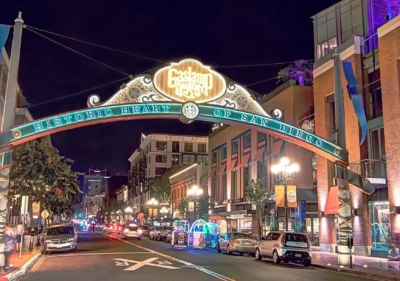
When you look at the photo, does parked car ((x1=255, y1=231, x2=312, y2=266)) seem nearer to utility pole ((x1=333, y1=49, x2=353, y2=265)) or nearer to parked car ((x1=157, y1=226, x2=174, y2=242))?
utility pole ((x1=333, y1=49, x2=353, y2=265))

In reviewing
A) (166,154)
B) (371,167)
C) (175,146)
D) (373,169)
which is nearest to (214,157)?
(371,167)

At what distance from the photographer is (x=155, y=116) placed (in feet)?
62.0

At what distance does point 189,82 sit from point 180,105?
117 centimetres

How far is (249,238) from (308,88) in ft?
47.9

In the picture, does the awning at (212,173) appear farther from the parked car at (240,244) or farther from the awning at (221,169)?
the parked car at (240,244)

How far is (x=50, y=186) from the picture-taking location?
3059 cm

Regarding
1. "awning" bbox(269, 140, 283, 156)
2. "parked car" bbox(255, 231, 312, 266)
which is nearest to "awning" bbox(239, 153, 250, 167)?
"awning" bbox(269, 140, 283, 156)

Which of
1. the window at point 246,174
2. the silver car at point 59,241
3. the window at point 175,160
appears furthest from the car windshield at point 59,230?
the window at point 175,160

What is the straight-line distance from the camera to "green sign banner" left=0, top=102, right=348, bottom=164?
1709 centimetres

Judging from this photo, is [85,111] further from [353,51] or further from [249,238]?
[353,51]

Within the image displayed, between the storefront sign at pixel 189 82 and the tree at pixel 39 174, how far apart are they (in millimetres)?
13045

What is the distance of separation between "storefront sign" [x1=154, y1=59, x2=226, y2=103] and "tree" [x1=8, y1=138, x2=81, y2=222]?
13045mm

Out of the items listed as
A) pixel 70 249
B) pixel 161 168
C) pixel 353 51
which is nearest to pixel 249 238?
pixel 70 249

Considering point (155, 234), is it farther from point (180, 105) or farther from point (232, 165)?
point (180, 105)
